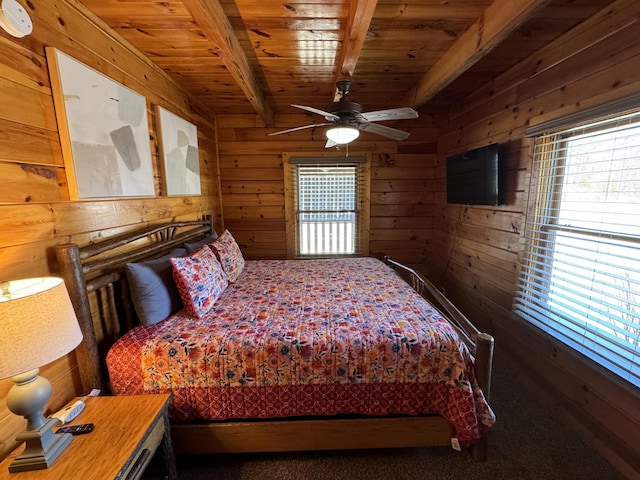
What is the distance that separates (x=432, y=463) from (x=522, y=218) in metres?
1.89

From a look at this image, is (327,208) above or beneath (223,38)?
beneath

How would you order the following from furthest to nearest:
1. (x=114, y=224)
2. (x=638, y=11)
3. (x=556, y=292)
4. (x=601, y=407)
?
(x=556, y=292) → (x=114, y=224) → (x=601, y=407) → (x=638, y=11)

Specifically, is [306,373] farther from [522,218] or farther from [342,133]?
[522,218]

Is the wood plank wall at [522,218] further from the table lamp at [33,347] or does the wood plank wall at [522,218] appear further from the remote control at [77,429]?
the table lamp at [33,347]

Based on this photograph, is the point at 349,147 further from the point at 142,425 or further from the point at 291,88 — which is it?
the point at 142,425

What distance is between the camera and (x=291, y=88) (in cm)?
291

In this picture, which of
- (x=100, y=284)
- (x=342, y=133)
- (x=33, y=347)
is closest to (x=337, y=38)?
(x=342, y=133)

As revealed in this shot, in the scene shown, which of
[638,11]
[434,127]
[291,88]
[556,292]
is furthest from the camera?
[434,127]

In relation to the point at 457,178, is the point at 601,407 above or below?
below

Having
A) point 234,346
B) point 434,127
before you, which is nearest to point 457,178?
point 434,127

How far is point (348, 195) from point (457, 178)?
1.38m

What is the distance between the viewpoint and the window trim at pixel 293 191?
3.75 meters

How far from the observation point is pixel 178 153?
2578 millimetres

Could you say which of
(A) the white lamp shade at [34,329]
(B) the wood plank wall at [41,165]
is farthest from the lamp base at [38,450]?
(A) the white lamp shade at [34,329]
